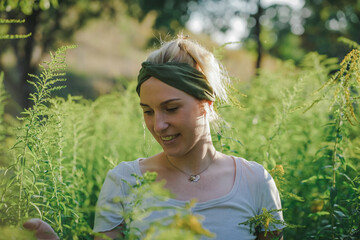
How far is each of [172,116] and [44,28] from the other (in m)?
7.88

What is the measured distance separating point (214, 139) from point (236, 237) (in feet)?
3.01

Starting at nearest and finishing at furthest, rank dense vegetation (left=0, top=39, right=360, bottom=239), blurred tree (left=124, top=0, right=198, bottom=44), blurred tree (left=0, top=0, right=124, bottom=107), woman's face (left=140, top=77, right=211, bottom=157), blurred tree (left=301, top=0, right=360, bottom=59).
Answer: dense vegetation (left=0, top=39, right=360, bottom=239) < woman's face (left=140, top=77, right=211, bottom=157) < blurred tree (left=124, top=0, right=198, bottom=44) < blurred tree (left=0, top=0, right=124, bottom=107) < blurred tree (left=301, top=0, right=360, bottom=59)

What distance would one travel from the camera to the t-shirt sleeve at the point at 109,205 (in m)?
1.65

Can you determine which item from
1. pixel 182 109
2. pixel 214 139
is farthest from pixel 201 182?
pixel 214 139

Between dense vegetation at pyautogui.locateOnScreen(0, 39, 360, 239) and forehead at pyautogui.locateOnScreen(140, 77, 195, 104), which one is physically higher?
forehead at pyautogui.locateOnScreen(140, 77, 195, 104)

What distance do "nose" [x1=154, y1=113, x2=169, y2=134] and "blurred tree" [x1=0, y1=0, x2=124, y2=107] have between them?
6197mm

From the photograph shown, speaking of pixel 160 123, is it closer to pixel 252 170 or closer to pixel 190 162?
pixel 190 162

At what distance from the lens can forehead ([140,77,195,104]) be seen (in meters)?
1.69

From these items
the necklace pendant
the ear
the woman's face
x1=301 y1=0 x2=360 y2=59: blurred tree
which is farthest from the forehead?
x1=301 y1=0 x2=360 y2=59: blurred tree

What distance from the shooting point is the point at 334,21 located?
457 inches

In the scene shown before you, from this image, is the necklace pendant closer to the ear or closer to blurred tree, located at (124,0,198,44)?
the ear

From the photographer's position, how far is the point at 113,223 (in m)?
1.65

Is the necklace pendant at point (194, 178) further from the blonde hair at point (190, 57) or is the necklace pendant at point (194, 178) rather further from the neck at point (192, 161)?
the blonde hair at point (190, 57)

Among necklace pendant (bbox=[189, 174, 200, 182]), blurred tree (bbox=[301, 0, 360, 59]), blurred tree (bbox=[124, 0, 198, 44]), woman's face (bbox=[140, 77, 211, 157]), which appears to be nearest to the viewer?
woman's face (bbox=[140, 77, 211, 157])
